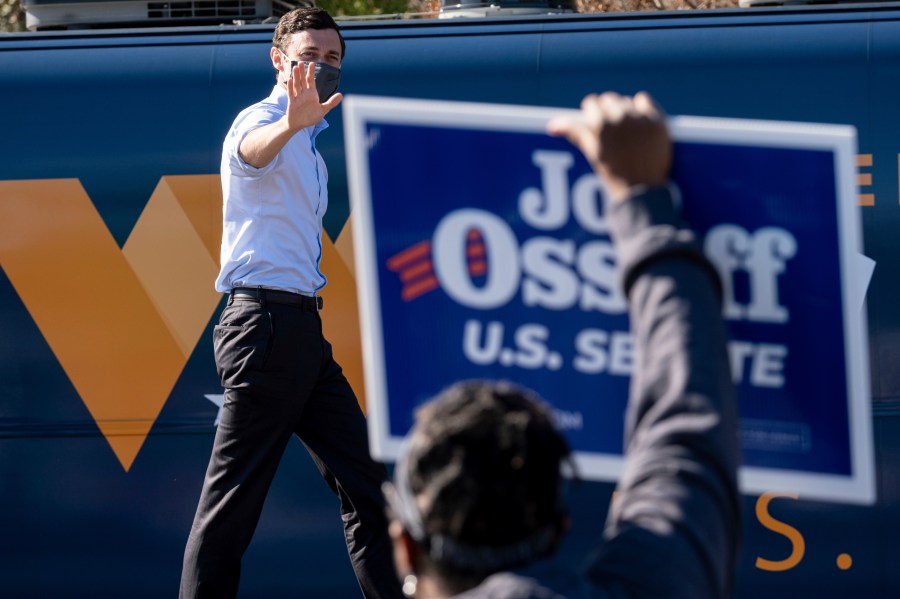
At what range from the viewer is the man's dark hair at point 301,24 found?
4070 mm

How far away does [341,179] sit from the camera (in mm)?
4449

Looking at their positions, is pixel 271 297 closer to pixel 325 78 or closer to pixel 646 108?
pixel 325 78

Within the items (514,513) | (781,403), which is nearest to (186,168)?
(781,403)

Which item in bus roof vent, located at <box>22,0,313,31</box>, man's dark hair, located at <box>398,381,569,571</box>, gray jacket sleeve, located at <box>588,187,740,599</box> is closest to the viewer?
man's dark hair, located at <box>398,381,569,571</box>

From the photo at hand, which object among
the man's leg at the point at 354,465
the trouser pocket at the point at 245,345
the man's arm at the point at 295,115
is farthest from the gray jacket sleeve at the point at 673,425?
the man's leg at the point at 354,465

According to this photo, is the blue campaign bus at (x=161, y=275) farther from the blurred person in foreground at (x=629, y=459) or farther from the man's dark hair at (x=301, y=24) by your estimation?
the blurred person in foreground at (x=629, y=459)

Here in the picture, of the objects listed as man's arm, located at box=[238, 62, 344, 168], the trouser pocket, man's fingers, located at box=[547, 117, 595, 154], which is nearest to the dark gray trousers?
the trouser pocket

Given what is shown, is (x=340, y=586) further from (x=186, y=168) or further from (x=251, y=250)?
(x=186, y=168)

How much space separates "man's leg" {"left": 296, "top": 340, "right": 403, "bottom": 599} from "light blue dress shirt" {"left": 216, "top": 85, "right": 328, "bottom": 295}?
28 centimetres

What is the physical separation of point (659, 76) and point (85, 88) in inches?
74.6

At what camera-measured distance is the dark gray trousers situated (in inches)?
156

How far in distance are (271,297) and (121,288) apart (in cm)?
72

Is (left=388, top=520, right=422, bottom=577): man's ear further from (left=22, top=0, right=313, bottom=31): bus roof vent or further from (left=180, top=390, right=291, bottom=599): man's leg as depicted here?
(left=22, top=0, right=313, bottom=31): bus roof vent

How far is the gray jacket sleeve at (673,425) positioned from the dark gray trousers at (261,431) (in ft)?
8.12
